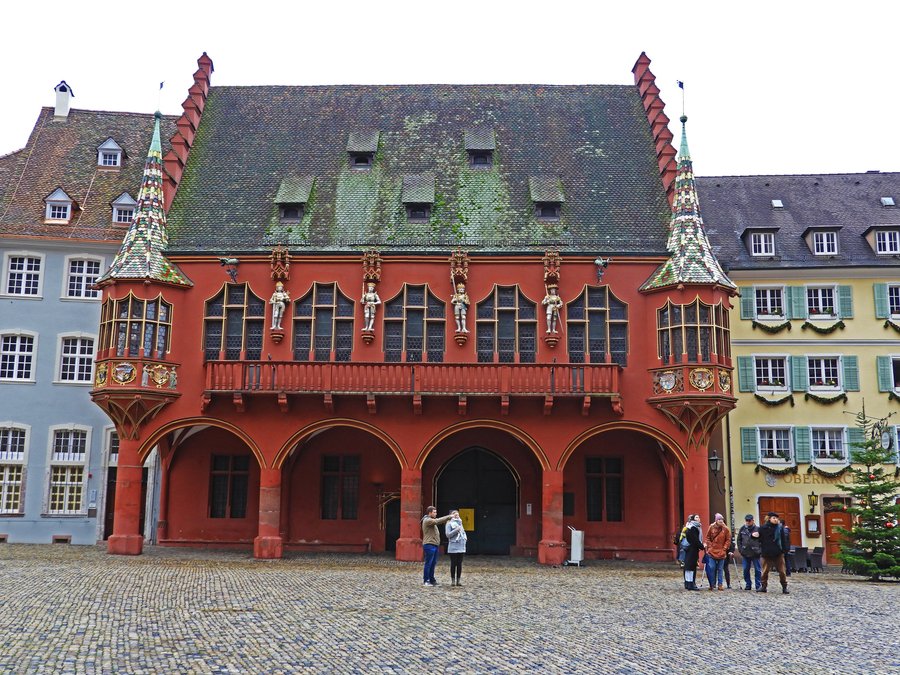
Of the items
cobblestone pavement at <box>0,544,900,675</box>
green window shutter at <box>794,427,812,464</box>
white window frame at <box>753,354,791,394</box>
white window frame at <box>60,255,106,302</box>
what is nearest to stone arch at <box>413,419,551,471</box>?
cobblestone pavement at <box>0,544,900,675</box>

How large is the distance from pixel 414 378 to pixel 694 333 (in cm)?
850

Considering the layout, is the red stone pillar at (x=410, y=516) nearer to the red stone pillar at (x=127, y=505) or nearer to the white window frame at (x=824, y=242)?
the red stone pillar at (x=127, y=505)

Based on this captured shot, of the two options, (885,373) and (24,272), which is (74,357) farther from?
(885,373)

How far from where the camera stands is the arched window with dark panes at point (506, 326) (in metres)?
30.4

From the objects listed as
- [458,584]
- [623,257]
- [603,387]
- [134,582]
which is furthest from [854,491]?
[134,582]

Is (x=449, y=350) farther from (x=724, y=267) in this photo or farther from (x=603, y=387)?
(x=724, y=267)

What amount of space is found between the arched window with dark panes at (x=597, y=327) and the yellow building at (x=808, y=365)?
23.0 feet

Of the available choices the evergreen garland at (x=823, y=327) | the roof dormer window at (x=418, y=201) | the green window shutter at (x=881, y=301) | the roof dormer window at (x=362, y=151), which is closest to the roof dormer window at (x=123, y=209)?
the roof dormer window at (x=362, y=151)

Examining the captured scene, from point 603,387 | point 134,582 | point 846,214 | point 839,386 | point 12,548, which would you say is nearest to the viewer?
point 134,582

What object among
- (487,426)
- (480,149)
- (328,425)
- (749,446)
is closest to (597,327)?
(487,426)

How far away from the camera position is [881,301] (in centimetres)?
3531

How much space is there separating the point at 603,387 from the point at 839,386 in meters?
11.2

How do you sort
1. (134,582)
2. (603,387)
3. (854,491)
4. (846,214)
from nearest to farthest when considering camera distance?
(134,582) < (854,491) < (603,387) < (846,214)

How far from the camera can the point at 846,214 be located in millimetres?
38344
